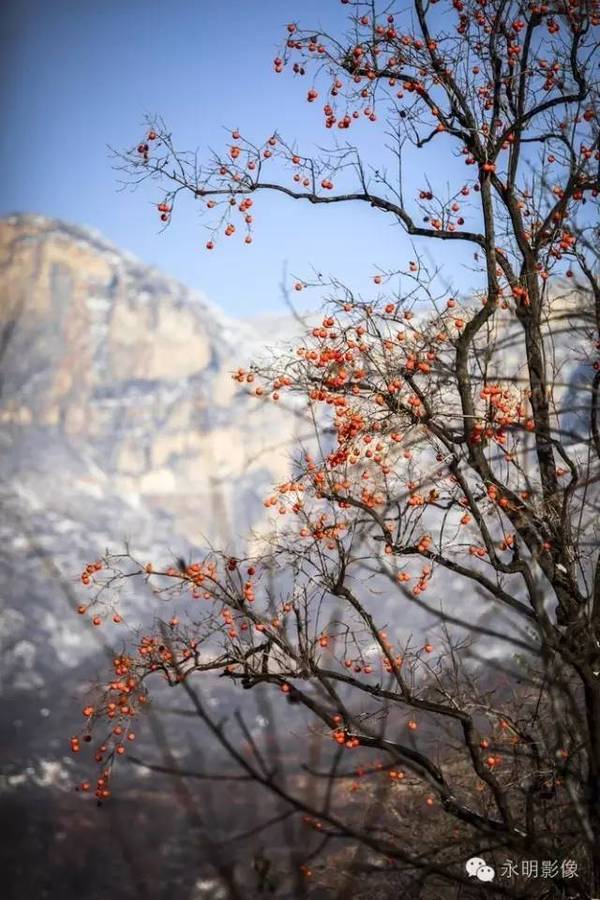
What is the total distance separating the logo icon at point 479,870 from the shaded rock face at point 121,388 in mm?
77962

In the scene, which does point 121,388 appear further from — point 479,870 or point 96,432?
point 479,870

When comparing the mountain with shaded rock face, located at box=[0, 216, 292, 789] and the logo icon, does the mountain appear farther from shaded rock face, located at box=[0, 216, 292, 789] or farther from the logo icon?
the logo icon

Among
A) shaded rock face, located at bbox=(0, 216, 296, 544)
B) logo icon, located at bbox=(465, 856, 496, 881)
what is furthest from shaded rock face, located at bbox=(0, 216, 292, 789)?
logo icon, located at bbox=(465, 856, 496, 881)

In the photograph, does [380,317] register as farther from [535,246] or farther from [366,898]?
[366,898]

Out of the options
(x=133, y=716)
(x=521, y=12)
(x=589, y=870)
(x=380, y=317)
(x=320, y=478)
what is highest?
(x=521, y=12)

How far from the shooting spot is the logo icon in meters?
5.14

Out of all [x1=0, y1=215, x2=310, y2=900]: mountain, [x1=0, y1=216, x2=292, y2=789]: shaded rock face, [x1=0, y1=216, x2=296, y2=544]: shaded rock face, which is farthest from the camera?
[x1=0, y1=216, x2=296, y2=544]: shaded rock face

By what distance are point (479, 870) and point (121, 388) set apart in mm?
90201

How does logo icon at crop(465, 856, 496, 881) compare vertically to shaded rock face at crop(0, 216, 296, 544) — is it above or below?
below

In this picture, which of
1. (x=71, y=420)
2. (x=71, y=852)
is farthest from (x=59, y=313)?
(x=71, y=852)

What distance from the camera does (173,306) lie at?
95.8 meters

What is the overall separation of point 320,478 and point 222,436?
3358 inches

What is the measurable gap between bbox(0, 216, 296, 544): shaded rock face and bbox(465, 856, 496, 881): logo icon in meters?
78.0

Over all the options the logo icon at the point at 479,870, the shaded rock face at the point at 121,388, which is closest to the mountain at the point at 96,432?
the shaded rock face at the point at 121,388
